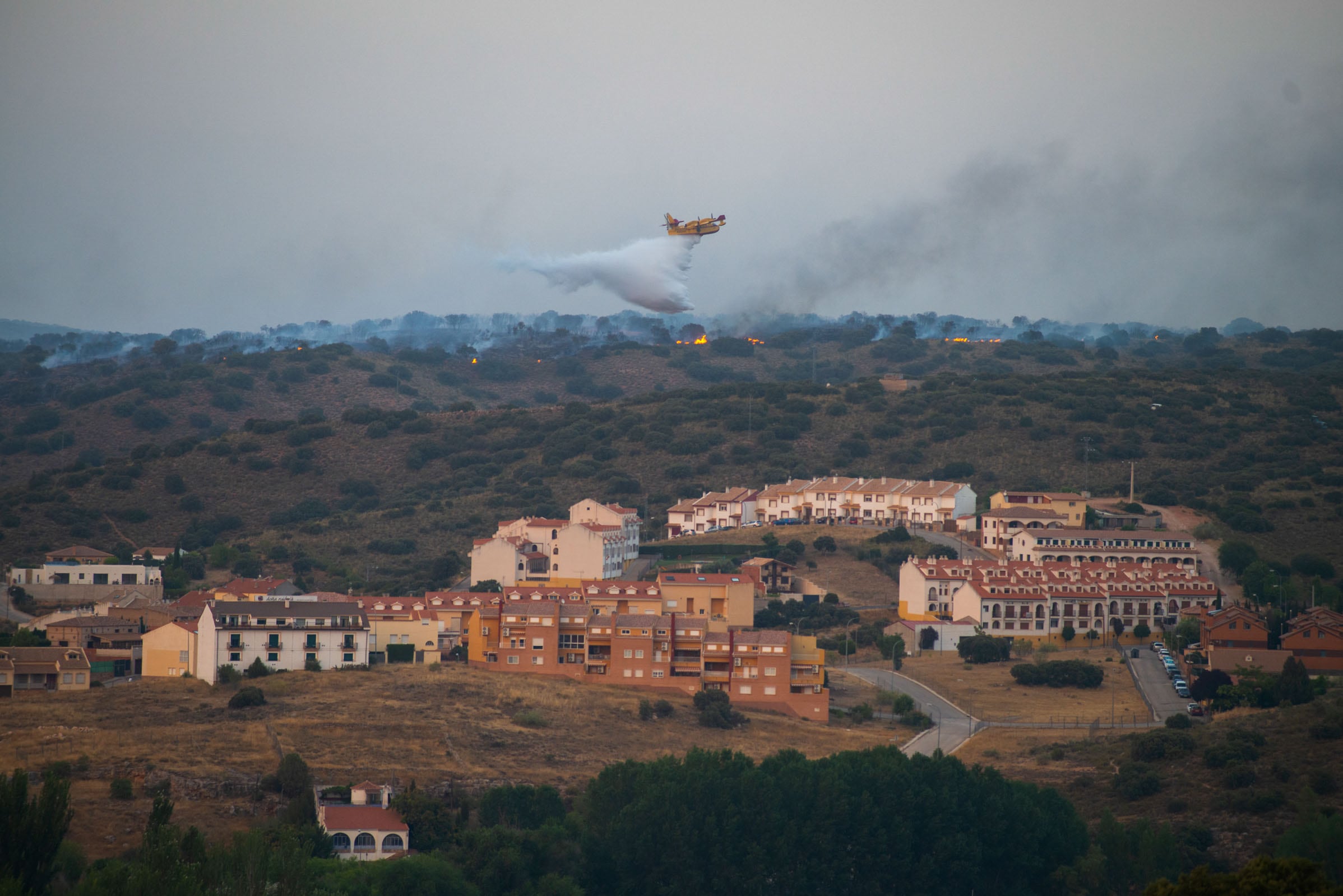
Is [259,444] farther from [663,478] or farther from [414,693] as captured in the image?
[414,693]

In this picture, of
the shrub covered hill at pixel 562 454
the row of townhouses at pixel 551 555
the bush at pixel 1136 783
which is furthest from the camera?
the shrub covered hill at pixel 562 454

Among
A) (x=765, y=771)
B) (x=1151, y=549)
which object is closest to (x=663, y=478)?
(x=1151, y=549)

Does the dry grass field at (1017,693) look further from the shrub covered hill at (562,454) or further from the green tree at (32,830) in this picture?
the green tree at (32,830)

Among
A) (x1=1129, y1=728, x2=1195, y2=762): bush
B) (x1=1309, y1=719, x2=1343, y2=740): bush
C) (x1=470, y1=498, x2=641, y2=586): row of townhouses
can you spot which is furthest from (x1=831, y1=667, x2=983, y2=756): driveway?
(x1=470, y1=498, x2=641, y2=586): row of townhouses

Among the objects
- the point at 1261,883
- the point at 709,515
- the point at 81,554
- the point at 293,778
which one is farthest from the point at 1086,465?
the point at 1261,883

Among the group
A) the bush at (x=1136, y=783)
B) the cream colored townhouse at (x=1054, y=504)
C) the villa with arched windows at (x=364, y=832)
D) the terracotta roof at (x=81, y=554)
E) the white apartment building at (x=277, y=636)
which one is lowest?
the villa with arched windows at (x=364, y=832)

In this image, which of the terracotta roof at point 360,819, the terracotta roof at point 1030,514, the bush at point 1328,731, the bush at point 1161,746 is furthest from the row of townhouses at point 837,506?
the terracotta roof at point 360,819
